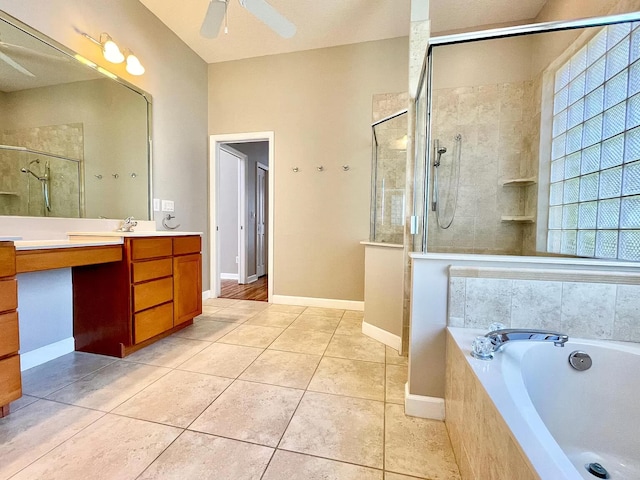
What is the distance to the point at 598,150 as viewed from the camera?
1.75 meters

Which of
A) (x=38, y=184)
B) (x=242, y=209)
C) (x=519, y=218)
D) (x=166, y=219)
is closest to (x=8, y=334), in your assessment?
(x=38, y=184)

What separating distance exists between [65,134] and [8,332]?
1.41 metres

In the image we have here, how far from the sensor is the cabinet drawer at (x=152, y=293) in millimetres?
1899

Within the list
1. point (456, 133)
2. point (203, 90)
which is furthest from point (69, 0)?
point (456, 133)

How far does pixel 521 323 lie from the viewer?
125 centimetres

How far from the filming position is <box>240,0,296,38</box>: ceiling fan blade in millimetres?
1688

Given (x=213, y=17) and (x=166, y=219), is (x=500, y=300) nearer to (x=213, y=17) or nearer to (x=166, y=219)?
(x=213, y=17)

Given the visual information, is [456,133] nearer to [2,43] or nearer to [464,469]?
[464,469]

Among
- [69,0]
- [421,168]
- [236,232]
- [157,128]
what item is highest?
[69,0]

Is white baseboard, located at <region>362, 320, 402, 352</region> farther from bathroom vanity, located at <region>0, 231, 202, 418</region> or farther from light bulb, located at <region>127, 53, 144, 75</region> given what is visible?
light bulb, located at <region>127, 53, 144, 75</region>

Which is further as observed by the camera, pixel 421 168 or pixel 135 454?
pixel 421 168

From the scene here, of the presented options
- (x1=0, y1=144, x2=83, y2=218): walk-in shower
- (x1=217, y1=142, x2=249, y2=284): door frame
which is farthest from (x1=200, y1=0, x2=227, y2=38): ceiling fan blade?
(x1=217, y1=142, x2=249, y2=284): door frame

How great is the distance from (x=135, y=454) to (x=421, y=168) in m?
2.13

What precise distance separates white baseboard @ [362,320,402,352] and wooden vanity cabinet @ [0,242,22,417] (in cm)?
218
